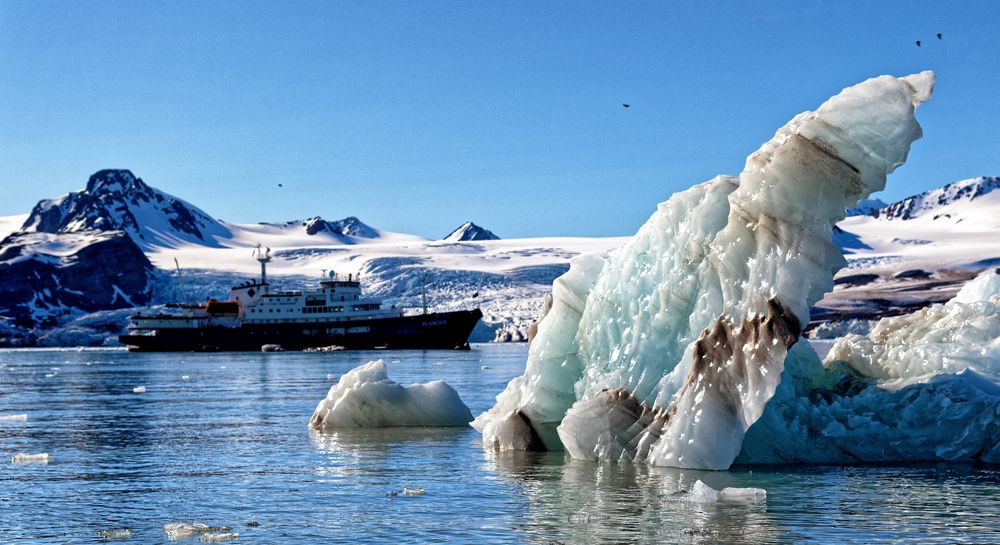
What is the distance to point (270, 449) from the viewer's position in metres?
21.5

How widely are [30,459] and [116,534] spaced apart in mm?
8495

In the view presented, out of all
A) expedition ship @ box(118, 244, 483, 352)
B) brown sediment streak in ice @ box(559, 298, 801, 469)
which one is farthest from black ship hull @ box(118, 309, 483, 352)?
brown sediment streak in ice @ box(559, 298, 801, 469)

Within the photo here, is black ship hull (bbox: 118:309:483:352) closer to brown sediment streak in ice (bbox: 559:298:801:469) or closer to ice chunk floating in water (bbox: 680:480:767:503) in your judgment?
brown sediment streak in ice (bbox: 559:298:801:469)

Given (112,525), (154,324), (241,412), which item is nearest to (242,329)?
(154,324)

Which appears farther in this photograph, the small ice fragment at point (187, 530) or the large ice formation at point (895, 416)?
the large ice formation at point (895, 416)

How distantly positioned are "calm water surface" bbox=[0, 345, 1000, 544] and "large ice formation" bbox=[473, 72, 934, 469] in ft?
2.36

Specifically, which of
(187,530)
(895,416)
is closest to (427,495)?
(187,530)

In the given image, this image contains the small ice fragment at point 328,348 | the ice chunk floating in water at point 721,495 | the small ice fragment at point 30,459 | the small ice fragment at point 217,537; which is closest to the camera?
the small ice fragment at point 217,537

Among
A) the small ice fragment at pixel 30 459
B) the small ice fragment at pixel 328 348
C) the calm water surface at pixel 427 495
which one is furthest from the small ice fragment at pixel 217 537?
the small ice fragment at pixel 328 348

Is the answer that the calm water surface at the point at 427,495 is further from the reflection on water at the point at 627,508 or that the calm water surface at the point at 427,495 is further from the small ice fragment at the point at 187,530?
the small ice fragment at the point at 187,530

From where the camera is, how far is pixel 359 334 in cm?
10675

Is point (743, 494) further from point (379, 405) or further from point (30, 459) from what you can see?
point (30, 459)

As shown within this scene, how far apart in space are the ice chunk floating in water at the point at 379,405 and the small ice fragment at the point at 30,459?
6.30 meters

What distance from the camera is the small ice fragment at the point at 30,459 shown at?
20044mm
